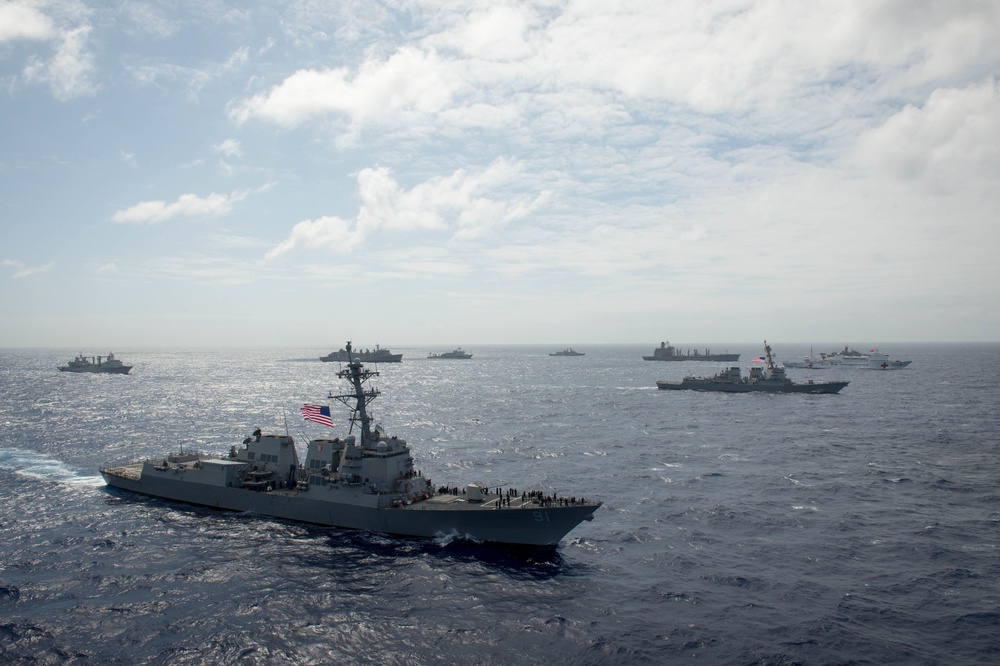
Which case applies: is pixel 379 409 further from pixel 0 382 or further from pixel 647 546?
pixel 0 382

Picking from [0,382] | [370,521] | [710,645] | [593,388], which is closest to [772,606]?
[710,645]

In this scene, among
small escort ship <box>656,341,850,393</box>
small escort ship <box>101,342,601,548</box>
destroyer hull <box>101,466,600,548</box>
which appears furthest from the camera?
small escort ship <box>656,341,850,393</box>

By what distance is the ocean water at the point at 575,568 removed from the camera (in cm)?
2562

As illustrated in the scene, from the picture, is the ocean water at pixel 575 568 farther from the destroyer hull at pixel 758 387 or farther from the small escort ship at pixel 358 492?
the destroyer hull at pixel 758 387

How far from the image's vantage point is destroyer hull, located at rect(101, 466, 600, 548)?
3631cm

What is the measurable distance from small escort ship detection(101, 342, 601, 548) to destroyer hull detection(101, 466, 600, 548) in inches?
2.5

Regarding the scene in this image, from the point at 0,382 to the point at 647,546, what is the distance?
203240 millimetres

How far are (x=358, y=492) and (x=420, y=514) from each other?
17.1 ft

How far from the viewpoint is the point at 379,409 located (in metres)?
112

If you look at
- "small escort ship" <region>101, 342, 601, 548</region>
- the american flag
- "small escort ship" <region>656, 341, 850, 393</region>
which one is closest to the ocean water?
"small escort ship" <region>101, 342, 601, 548</region>

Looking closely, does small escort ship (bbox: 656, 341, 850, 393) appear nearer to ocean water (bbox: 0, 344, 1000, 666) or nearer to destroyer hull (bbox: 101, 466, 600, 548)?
ocean water (bbox: 0, 344, 1000, 666)

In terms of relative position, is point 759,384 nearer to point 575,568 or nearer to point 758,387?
point 758,387

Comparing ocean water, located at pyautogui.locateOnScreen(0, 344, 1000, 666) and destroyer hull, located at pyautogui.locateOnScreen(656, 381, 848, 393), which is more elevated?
destroyer hull, located at pyautogui.locateOnScreen(656, 381, 848, 393)

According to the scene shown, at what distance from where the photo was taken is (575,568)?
33.9m
